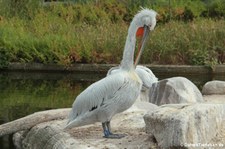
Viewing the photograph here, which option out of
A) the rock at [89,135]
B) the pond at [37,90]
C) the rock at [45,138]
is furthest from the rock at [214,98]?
the rock at [45,138]

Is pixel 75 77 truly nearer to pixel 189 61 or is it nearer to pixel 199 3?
pixel 189 61

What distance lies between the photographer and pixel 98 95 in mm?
5926

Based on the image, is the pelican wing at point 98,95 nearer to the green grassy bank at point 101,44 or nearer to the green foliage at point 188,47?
the green grassy bank at point 101,44

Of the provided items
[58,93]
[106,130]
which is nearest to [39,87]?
[58,93]

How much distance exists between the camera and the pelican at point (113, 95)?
5859 millimetres

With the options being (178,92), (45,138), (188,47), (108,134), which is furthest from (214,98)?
(188,47)

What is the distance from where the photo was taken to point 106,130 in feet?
20.0

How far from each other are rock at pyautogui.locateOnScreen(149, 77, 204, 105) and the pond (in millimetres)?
2185

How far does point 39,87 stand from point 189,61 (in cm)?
451

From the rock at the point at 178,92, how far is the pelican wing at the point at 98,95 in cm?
233

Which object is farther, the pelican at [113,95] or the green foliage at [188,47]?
the green foliage at [188,47]

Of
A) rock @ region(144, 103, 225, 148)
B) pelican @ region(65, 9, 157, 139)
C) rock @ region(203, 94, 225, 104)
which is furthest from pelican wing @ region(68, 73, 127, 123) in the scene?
rock @ region(203, 94, 225, 104)

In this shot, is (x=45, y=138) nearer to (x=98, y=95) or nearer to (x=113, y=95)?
(x=98, y=95)

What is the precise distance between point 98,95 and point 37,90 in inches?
275
